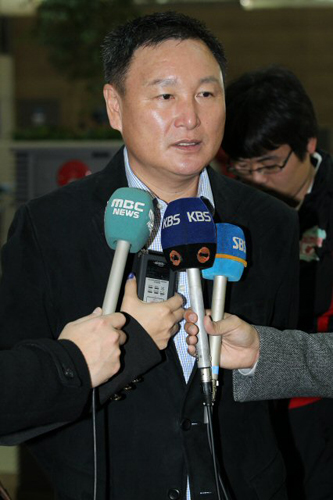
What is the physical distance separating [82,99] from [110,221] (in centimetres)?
1278

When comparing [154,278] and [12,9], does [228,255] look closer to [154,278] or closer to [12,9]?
[154,278]

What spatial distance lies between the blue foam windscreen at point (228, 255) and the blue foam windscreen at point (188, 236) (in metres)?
0.06

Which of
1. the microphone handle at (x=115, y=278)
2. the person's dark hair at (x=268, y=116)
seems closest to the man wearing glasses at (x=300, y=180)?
the person's dark hair at (x=268, y=116)

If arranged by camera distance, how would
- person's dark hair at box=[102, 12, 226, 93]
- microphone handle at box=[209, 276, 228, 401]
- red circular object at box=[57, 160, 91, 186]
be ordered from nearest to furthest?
microphone handle at box=[209, 276, 228, 401] < person's dark hair at box=[102, 12, 226, 93] < red circular object at box=[57, 160, 91, 186]

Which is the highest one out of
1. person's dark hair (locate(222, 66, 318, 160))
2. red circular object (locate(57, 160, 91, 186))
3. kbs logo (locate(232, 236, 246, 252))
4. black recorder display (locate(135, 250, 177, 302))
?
person's dark hair (locate(222, 66, 318, 160))

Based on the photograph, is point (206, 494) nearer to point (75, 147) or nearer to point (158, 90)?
point (158, 90)

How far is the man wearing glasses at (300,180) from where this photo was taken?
247 cm

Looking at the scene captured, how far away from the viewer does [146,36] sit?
1768mm

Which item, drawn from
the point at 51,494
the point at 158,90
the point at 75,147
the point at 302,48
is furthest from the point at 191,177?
the point at 302,48

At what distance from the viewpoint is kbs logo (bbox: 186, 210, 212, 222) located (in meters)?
1.48

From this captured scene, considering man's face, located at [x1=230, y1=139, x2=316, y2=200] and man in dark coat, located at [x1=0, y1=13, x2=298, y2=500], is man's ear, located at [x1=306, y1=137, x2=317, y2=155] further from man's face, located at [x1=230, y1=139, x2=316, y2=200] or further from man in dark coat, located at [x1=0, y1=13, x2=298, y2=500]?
man in dark coat, located at [x1=0, y1=13, x2=298, y2=500]

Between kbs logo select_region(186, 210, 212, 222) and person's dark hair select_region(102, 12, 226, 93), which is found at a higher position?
person's dark hair select_region(102, 12, 226, 93)

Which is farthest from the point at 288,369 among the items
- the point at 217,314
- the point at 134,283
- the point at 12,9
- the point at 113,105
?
the point at 12,9

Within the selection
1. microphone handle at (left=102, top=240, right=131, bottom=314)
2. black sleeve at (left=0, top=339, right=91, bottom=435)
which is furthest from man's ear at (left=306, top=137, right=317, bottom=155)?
black sleeve at (left=0, top=339, right=91, bottom=435)
